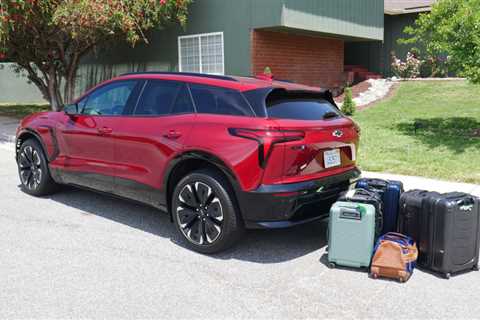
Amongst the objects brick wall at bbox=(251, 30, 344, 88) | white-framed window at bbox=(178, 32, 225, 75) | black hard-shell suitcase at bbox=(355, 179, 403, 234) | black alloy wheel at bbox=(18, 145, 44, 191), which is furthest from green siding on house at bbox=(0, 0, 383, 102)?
black hard-shell suitcase at bbox=(355, 179, 403, 234)

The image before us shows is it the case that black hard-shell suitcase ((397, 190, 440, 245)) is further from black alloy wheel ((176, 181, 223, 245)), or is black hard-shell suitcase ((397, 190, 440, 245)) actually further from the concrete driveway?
black alloy wheel ((176, 181, 223, 245))

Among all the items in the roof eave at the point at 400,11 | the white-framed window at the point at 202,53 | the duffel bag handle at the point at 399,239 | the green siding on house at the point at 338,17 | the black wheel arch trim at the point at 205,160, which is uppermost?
the roof eave at the point at 400,11

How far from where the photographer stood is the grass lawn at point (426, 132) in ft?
26.0

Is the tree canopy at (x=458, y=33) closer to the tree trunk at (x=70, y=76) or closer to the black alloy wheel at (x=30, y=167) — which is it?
the black alloy wheel at (x=30, y=167)

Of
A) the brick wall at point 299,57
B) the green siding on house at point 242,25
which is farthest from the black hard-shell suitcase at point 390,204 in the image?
the brick wall at point 299,57

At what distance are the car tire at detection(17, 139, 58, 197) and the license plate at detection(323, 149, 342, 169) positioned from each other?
3.84 m

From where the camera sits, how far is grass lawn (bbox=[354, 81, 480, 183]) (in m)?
7.93

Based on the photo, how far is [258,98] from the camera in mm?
4379

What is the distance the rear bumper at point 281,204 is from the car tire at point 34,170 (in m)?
3.40

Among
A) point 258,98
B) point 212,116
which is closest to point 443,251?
point 258,98

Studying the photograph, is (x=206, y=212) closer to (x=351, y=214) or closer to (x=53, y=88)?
(x=351, y=214)

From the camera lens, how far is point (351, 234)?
4191mm

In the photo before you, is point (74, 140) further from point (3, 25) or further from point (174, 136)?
point (3, 25)

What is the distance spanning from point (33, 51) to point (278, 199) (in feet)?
45.9
